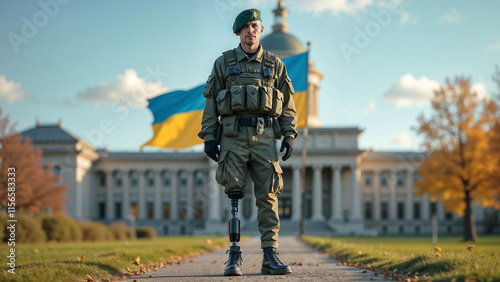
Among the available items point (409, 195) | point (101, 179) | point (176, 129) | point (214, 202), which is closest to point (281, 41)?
point (214, 202)

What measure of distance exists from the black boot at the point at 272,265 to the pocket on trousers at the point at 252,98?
1711mm

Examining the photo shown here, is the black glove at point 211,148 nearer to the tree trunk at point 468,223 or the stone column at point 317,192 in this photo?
the tree trunk at point 468,223

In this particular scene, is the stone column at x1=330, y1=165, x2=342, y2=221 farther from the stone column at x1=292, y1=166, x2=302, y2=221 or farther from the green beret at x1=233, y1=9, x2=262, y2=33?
the green beret at x1=233, y1=9, x2=262, y2=33

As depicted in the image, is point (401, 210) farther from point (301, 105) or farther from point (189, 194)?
point (301, 105)

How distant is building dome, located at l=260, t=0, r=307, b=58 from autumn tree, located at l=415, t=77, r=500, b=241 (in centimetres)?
3180

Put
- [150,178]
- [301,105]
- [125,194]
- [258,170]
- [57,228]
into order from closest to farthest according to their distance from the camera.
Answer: [258,170], [301,105], [57,228], [125,194], [150,178]

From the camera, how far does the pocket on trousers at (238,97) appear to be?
7.06 meters

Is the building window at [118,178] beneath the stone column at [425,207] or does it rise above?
above

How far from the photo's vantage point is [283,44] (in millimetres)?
68625

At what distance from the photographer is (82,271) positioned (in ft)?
21.8

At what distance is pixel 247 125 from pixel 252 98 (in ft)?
1.17

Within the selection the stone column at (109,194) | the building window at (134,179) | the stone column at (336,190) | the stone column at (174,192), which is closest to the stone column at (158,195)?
the stone column at (174,192)

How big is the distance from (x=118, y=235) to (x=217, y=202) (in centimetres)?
2580

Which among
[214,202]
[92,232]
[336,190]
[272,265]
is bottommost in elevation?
[92,232]
